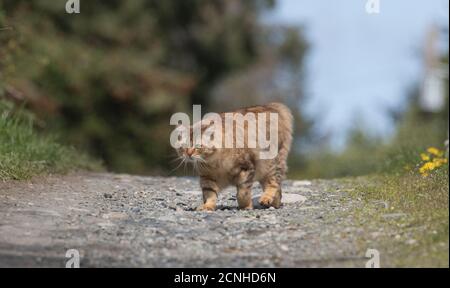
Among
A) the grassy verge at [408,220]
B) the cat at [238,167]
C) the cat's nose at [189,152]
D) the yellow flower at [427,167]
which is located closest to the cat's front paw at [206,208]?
the cat at [238,167]

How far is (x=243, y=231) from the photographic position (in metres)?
6.21

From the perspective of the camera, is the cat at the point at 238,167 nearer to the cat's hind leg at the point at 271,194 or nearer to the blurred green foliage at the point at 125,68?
the cat's hind leg at the point at 271,194

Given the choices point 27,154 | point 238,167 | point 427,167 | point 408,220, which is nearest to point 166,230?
point 238,167

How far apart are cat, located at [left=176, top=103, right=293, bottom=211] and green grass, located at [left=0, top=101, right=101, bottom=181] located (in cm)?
228

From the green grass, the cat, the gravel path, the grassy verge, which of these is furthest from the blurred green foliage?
→ the grassy verge

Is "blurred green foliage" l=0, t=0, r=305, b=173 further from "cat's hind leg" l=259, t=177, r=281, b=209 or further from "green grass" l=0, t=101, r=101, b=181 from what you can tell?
"cat's hind leg" l=259, t=177, r=281, b=209

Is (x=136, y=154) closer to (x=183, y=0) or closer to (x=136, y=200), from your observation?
(x=183, y=0)

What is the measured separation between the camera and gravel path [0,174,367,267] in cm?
547

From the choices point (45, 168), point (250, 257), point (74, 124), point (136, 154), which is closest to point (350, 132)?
point (136, 154)

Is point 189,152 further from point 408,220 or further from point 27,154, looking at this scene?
point 27,154

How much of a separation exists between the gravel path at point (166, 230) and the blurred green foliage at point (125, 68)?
31.7 feet

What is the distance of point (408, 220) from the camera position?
6.00 meters

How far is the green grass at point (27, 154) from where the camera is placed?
8.63 m

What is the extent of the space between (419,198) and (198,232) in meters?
1.76
